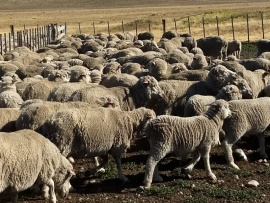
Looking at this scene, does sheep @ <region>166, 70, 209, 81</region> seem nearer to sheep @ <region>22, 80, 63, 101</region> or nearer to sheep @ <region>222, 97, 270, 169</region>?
sheep @ <region>222, 97, 270, 169</region>

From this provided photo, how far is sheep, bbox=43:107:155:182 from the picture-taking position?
348 inches

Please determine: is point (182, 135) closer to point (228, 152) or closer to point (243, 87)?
point (228, 152)

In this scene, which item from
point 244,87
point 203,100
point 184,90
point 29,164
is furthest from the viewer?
point 184,90

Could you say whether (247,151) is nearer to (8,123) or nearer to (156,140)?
(156,140)

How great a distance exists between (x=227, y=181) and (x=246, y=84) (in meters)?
3.49

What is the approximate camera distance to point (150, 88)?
39.5 feet

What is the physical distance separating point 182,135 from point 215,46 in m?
16.2

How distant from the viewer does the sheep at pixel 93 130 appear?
8828 mm

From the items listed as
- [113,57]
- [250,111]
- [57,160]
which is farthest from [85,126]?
[113,57]

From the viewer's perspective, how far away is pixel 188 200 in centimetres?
857

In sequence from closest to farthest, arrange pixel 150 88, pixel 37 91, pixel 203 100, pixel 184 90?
pixel 203 100
pixel 150 88
pixel 37 91
pixel 184 90

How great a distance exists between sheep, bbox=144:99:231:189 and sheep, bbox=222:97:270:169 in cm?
48

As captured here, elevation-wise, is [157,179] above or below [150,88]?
below

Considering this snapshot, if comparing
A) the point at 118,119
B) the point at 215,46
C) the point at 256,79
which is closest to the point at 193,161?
the point at 118,119
